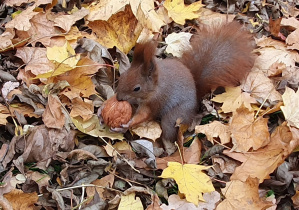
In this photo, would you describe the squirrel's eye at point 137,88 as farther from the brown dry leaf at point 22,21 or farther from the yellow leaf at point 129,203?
the brown dry leaf at point 22,21

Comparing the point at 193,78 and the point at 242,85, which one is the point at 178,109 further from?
the point at 242,85

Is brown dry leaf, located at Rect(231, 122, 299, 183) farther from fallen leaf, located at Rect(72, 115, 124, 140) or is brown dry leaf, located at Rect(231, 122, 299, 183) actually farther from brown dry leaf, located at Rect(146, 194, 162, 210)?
fallen leaf, located at Rect(72, 115, 124, 140)

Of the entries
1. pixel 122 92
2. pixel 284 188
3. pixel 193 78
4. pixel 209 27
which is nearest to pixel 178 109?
pixel 193 78

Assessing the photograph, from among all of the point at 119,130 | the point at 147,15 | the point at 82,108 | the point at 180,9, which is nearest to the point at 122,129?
the point at 119,130

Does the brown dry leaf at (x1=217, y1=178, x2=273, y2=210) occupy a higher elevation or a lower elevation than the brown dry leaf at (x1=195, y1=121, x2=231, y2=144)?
lower

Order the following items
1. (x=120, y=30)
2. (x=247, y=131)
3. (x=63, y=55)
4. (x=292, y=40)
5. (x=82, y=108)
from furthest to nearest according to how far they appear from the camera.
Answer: (x=292, y=40) < (x=120, y=30) < (x=63, y=55) < (x=82, y=108) < (x=247, y=131)

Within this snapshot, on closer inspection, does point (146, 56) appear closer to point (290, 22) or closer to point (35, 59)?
point (35, 59)

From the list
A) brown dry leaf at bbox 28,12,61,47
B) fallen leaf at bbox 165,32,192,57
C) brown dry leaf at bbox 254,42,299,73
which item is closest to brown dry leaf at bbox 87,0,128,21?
brown dry leaf at bbox 28,12,61,47
